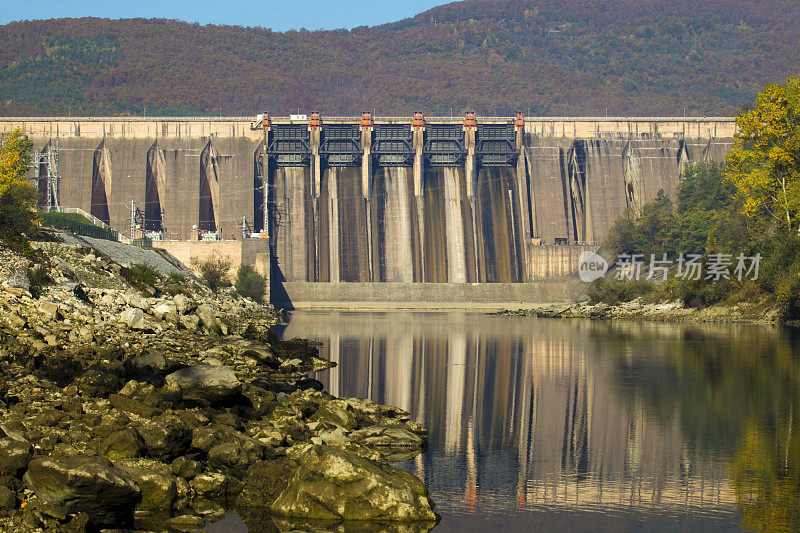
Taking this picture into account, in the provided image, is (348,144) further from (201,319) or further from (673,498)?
(673,498)

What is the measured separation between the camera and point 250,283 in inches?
3455

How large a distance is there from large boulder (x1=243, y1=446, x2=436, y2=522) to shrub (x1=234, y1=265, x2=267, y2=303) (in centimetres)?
7189

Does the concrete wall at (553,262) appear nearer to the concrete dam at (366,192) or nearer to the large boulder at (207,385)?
the concrete dam at (366,192)

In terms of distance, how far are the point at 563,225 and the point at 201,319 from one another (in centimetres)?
6812

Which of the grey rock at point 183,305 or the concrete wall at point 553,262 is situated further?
the concrete wall at point 553,262

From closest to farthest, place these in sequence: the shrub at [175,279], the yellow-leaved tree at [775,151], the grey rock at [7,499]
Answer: the grey rock at [7,499]
the yellow-leaved tree at [775,151]
the shrub at [175,279]

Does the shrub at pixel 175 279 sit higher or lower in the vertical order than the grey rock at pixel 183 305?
lower

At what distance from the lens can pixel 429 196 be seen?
101812 mm

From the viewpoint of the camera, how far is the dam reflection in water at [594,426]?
15125 millimetres

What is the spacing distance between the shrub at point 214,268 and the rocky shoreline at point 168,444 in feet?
165

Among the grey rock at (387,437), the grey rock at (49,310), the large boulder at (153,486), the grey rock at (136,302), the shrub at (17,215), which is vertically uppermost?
the shrub at (17,215)

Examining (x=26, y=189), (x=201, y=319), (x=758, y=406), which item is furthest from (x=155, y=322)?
(x=758, y=406)

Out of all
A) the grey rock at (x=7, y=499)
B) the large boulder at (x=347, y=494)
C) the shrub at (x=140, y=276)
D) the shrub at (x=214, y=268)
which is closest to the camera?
the grey rock at (x=7, y=499)

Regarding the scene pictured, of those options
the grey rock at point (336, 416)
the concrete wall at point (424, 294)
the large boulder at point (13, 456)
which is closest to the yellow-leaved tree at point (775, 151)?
the concrete wall at point (424, 294)
